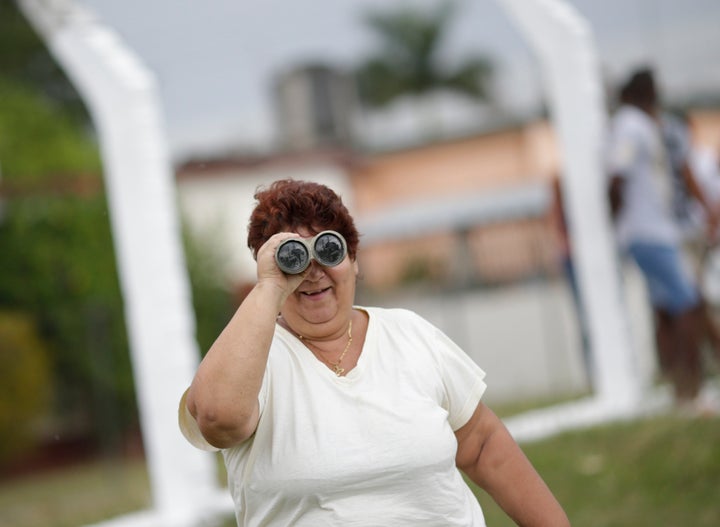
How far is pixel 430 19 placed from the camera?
44656 mm

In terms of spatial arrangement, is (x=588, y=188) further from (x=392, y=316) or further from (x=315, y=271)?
(x=315, y=271)

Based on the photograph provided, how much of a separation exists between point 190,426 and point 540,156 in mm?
38485

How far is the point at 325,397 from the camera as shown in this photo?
8.68 feet

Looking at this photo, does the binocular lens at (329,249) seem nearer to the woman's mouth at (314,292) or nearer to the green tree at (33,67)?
the woman's mouth at (314,292)

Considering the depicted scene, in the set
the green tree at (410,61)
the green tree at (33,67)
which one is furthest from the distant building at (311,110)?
the green tree at (33,67)

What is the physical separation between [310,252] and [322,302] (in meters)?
0.21

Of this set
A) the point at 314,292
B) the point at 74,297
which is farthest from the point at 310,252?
the point at 74,297

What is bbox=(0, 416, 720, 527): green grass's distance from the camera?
525cm

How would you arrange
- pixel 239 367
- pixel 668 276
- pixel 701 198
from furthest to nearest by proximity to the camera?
pixel 701 198, pixel 668 276, pixel 239 367

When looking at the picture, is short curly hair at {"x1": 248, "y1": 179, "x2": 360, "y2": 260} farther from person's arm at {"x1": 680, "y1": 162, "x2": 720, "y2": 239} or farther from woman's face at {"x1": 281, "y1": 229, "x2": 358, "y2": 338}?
person's arm at {"x1": 680, "y1": 162, "x2": 720, "y2": 239}

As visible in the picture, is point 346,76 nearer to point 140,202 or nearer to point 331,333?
point 140,202

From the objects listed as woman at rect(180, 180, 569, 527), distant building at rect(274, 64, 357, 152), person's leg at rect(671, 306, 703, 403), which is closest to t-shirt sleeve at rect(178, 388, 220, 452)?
woman at rect(180, 180, 569, 527)

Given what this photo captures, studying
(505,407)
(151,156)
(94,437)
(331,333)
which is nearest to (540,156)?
(94,437)

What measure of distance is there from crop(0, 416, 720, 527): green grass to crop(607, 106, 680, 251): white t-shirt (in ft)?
3.66
